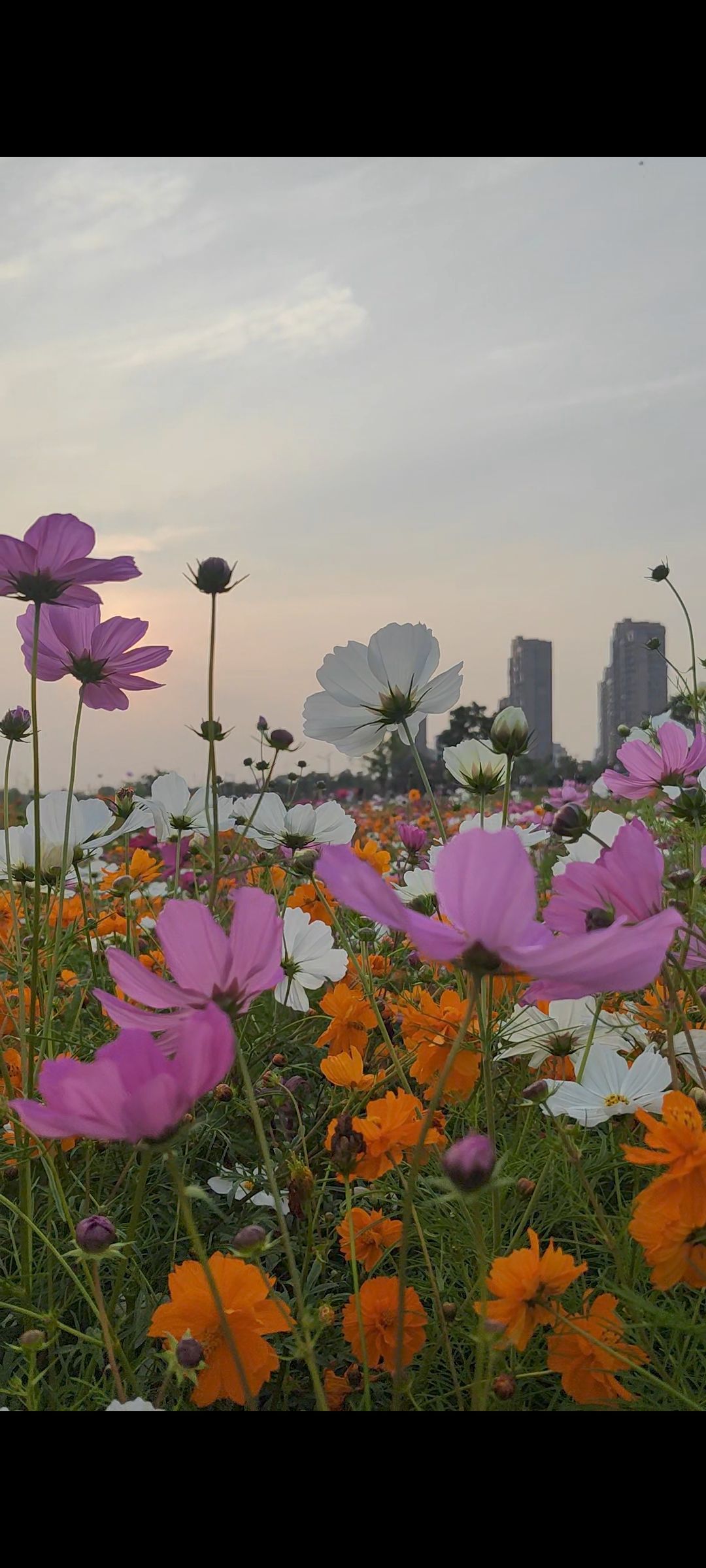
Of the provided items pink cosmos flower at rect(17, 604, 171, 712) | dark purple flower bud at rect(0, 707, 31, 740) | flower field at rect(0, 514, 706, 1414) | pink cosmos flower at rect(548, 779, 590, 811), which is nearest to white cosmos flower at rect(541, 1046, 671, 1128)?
flower field at rect(0, 514, 706, 1414)

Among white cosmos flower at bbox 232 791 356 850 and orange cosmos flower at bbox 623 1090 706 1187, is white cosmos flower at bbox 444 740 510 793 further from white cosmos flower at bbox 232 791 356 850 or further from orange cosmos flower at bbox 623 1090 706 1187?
orange cosmos flower at bbox 623 1090 706 1187

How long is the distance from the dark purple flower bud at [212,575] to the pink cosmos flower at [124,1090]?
0.96ft

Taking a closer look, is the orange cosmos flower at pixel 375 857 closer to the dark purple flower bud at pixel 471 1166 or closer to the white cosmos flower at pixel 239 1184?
the white cosmos flower at pixel 239 1184

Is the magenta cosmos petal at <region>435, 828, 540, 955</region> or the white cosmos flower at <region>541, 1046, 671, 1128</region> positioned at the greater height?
the magenta cosmos petal at <region>435, 828, 540, 955</region>

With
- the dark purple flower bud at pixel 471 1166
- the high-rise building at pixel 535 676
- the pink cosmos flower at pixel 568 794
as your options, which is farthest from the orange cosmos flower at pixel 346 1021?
the high-rise building at pixel 535 676

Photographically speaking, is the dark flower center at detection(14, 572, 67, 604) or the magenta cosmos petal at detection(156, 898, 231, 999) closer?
the magenta cosmos petal at detection(156, 898, 231, 999)

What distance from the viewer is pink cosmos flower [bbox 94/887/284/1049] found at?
Result: 0.29 meters

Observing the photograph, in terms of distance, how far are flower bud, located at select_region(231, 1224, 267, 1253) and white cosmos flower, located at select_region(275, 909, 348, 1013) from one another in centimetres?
40

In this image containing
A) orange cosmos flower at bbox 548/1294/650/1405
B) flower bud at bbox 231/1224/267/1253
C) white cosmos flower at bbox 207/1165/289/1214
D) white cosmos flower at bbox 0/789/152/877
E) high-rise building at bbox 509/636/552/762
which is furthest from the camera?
high-rise building at bbox 509/636/552/762

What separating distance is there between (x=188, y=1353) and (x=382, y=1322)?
178 millimetres

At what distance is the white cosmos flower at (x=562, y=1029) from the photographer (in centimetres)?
60
